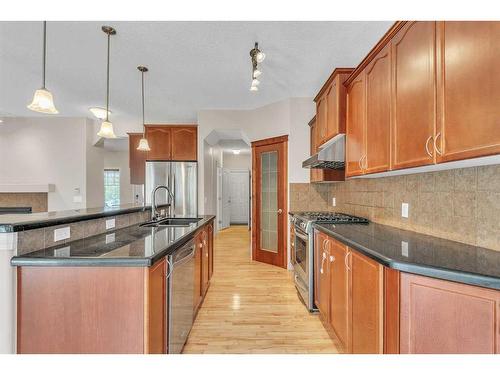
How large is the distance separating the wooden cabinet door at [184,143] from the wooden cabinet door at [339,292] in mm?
3879

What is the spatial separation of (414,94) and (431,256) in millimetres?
932

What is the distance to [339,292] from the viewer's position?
1.75 meters

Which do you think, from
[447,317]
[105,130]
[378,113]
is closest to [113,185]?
[105,130]

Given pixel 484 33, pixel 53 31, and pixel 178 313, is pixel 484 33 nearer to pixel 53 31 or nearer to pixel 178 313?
pixel 178 313

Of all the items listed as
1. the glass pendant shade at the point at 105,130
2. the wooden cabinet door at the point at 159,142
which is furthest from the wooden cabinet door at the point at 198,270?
the wooden cabinet door at the point at 159,142

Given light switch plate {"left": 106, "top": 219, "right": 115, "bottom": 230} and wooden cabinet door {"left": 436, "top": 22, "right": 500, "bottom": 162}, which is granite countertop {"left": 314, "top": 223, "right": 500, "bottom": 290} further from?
light switch plate {"left": 106, "top": 219, "right": 115, "bottom": 230}

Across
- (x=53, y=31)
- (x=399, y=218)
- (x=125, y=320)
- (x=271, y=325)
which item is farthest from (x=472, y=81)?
(x=53, y=31)

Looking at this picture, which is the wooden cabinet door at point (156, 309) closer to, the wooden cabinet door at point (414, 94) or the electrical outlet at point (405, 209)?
the wooden cabinet door at point (414, 94)

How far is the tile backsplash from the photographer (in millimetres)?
1291

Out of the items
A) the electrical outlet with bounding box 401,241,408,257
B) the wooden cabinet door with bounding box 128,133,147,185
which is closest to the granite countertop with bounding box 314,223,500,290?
the electrical outlet with bounding box 401,241,408,257

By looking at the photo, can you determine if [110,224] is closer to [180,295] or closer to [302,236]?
[180,295]

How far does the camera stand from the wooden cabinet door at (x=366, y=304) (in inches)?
48.8

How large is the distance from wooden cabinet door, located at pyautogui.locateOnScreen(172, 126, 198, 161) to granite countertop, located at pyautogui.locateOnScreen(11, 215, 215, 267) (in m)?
3.52
